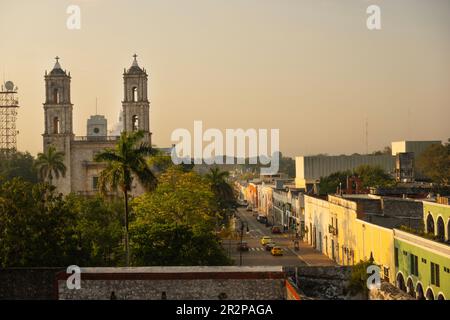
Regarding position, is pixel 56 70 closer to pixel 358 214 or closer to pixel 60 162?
pixel 60 162

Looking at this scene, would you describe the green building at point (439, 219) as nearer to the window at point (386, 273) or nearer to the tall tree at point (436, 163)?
the window at point (386, 273)

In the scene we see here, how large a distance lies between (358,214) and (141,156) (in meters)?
17.9

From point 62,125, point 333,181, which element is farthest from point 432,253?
point 333,181

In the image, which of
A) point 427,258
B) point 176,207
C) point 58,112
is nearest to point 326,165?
point 58,112

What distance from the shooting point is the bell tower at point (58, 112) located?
81500 millimetres

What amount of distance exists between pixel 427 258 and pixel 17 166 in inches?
3815

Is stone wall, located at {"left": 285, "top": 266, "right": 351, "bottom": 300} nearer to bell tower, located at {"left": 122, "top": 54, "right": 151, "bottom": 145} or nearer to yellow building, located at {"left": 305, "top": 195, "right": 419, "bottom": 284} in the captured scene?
yellow building, located at {"left": 305, "top": 195, "right": 419, "bottom": 284}

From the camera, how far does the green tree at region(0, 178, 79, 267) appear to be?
1486 inches

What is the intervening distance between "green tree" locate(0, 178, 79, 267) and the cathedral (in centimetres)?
4106

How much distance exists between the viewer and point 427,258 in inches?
1407

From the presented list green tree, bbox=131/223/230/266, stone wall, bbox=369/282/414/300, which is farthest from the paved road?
stone wall, bbox=369/282/414/300

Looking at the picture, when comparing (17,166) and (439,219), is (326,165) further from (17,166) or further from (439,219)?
(439,219)

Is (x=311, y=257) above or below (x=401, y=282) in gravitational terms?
below
